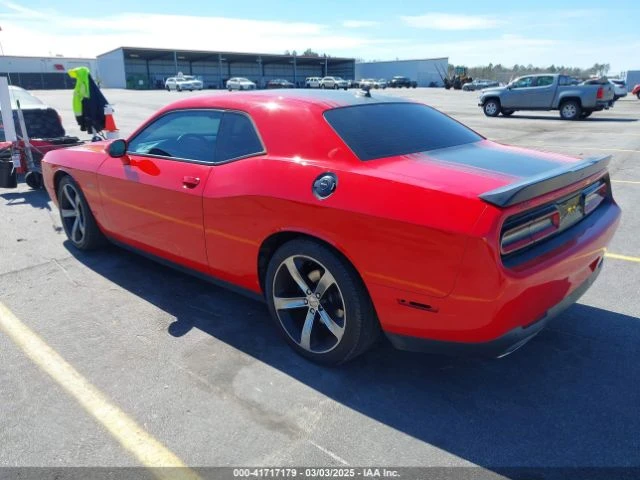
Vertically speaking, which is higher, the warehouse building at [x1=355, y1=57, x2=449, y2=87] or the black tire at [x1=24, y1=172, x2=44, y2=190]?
the warehouse building at [x1=355, y1=57, x2=449, y2=87]

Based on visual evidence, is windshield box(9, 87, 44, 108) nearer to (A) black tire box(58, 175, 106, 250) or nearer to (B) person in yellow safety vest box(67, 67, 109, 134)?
(B) person in yellow safety vest box(67, 67, 109, 134)

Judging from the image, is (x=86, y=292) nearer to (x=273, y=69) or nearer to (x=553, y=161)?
(x=553, y=161)

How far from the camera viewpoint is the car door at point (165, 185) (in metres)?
3.37

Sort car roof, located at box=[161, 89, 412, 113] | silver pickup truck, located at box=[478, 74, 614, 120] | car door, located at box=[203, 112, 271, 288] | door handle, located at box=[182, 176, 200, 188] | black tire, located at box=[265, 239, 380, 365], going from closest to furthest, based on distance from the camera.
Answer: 1. black tire, located at box=[265, 239, 380, 365]
2. car door, located at box=[203, 112, 271, 288]
3. car roof, located at box=[161, 89, 412, 113]
4. door handle, located at box=[182, 176, 200, 188]
5. silver pickup truck, located at box=[478, 74, 614, 120]

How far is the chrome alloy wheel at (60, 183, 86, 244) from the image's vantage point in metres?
4.68

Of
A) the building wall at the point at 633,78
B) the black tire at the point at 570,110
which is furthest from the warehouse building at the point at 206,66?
the black tire at the point at 570,110

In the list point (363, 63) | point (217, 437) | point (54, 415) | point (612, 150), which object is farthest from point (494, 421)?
point (363, 63)

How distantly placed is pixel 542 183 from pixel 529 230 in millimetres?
231

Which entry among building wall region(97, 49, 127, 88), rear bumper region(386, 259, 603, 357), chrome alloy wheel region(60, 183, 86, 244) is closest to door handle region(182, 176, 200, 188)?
rear bumper region(386, 259, 603, 357)

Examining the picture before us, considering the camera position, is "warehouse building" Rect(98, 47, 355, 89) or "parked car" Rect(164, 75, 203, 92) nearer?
"parked car" Rect(164, 75, 203, 92)

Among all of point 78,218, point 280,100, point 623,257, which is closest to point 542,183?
point 280,100

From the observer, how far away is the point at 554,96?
19.2 metres

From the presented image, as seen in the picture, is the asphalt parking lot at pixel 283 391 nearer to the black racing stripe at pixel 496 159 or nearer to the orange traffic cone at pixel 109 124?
the black racing stripe at pixel 496 159

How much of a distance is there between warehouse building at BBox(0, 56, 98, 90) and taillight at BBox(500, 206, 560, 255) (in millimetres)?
72594
